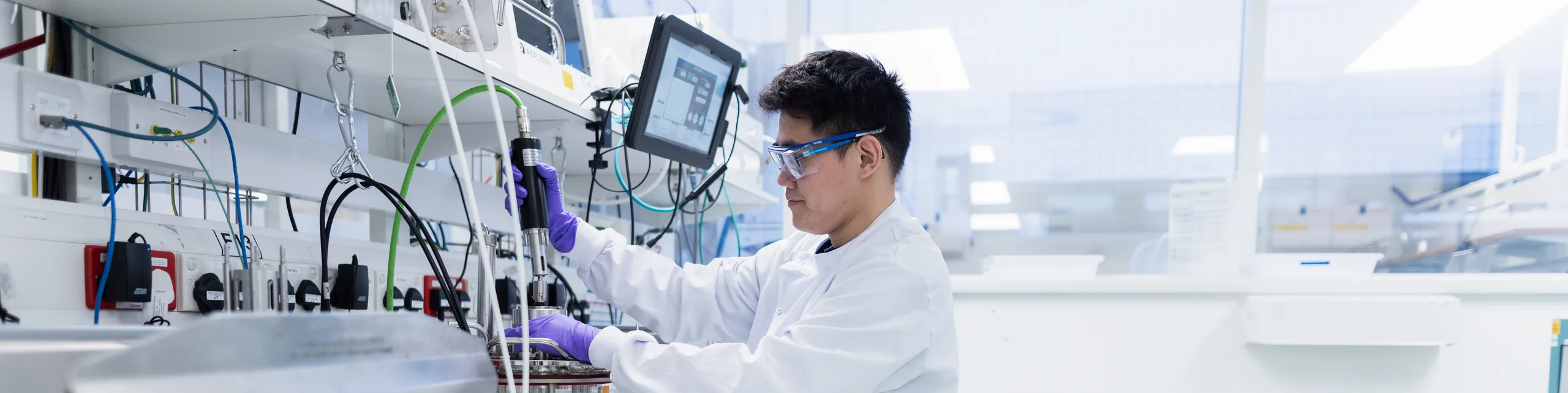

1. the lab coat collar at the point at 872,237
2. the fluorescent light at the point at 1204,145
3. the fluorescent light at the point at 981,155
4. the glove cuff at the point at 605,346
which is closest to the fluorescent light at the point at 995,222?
the fluorescent light at the point at 981,155

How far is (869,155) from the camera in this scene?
129 centimetres

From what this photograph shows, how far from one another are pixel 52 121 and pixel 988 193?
249 centimetres

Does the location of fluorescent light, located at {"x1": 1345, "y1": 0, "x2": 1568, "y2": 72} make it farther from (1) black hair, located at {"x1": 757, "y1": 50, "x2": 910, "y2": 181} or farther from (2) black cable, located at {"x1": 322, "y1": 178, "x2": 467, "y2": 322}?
(2) black cable, located at {"x1": 322, "y1": 178, "x2": 467, "y2": 322}

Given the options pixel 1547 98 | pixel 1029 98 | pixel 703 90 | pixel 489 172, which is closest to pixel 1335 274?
pixel 1547 98

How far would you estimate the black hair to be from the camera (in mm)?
1271

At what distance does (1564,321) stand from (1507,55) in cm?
77

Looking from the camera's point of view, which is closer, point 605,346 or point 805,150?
point 605,346

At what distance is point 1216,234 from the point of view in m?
2.77

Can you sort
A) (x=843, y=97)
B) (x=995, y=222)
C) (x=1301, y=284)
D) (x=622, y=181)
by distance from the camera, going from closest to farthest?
(x=843, y=97) → (x=622, y=181) → (x=1301, y=284) → (x=995, y=222)

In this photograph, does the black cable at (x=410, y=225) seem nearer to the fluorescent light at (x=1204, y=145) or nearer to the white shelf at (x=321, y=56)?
the white shelf at (x=321, y=56)

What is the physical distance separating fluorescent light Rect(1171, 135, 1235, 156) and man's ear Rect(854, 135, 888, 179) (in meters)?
1.85

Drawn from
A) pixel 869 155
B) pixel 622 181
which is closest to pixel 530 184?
pixel 869 155

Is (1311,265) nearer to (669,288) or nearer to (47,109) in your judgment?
(669,288)

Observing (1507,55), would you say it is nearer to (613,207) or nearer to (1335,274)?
(1335,274)
